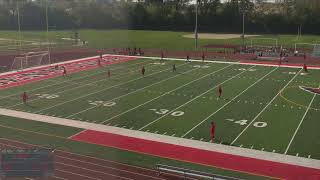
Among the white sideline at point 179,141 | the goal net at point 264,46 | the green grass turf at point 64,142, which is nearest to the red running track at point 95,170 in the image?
the green grass turf at point 64,142

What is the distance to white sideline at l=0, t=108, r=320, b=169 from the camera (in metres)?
15.7

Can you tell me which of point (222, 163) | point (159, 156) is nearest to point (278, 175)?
point (222, 163)

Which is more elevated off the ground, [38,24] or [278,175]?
[38,24]

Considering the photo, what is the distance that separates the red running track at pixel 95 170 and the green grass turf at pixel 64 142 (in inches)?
17.0

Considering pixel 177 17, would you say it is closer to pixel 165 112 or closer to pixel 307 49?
pixel 307 49

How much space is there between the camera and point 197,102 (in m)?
24.3

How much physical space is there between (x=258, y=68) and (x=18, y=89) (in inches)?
724

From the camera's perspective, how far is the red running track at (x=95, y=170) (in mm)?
14062

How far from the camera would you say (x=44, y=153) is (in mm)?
12312

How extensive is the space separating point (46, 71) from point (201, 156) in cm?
2238

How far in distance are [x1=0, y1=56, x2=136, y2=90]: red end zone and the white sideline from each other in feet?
29.3

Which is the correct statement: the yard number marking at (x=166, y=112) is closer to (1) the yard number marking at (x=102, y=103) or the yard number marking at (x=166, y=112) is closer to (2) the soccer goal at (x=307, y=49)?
(1) the yard number marking at (x=102, y=103)

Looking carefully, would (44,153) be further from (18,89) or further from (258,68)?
(258,68)

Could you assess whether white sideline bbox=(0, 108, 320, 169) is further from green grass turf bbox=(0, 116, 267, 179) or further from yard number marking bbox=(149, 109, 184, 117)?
yard number marking bbox=(149, 109, 184, 117)
